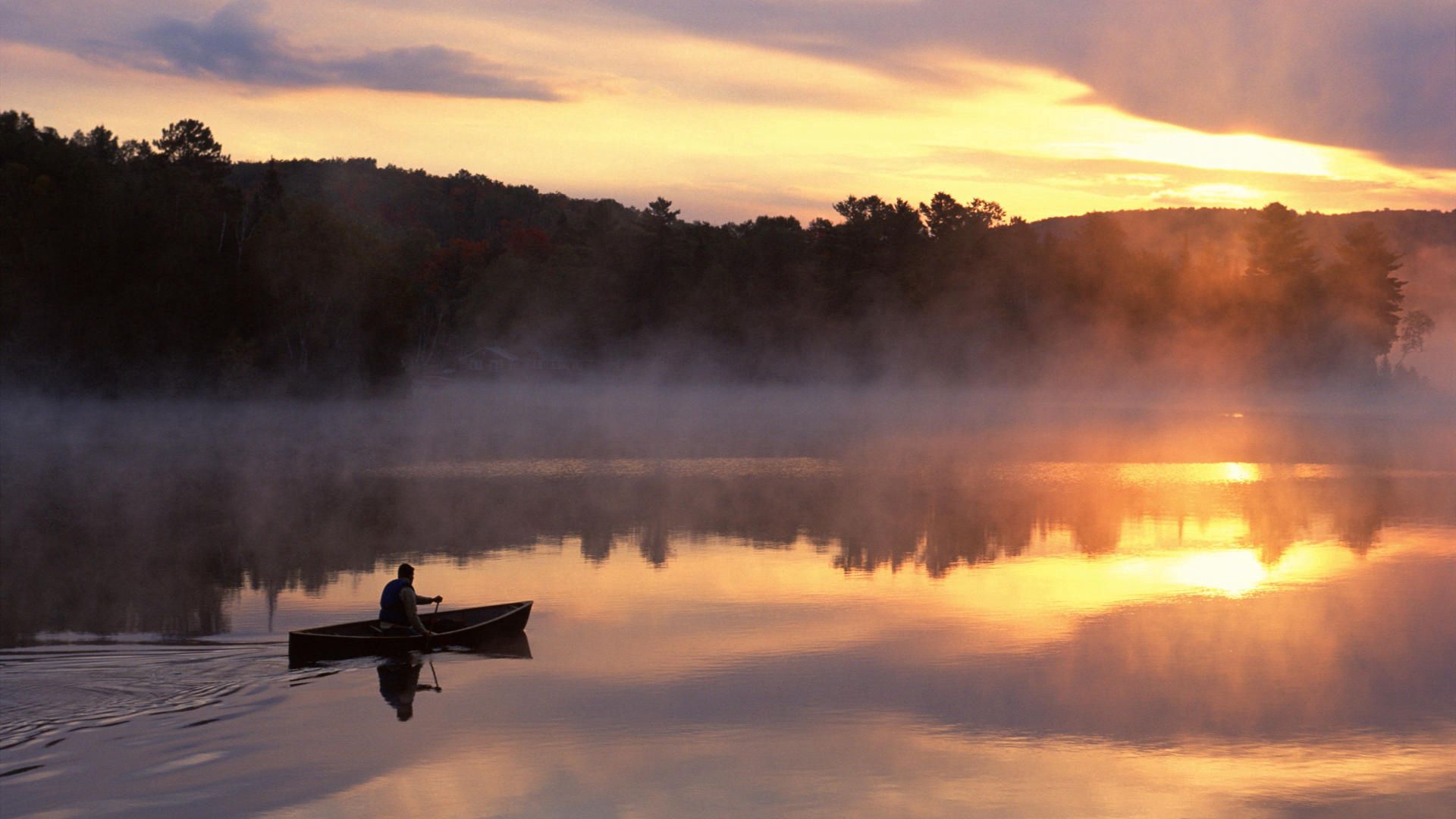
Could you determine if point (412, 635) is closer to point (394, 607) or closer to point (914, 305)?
point (394, 607)

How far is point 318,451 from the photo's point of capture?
57312mm

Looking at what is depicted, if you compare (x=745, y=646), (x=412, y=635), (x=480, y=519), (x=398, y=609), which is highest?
(x=398, y=609)

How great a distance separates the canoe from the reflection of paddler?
0.71ft

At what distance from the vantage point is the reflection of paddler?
17594 mm

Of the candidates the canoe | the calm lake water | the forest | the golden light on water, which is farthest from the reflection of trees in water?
the forest

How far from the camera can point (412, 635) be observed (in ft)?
65.1

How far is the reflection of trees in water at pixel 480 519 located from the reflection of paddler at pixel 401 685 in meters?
4.00

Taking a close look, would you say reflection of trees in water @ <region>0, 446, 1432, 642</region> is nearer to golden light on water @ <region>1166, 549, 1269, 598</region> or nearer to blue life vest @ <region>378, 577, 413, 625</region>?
golden light on water @ <region>1166, 549, 1269, 598</region>

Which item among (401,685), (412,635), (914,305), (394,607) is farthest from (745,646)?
(914,305)

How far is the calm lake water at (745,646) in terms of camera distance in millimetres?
14375

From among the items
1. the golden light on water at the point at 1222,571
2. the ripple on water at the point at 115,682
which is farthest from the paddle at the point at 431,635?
the golden light on water at the point at 1222,571

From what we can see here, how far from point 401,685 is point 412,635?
3.98 feet

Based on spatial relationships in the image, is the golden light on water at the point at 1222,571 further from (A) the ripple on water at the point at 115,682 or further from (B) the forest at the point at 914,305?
(B) the forest at the point at 914,305

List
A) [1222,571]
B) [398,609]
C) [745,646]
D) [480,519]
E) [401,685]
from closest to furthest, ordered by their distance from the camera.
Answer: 1. [401,685]
2. [398,609]
3. [745,646]
4. [1222,571]
5. [480,519]
